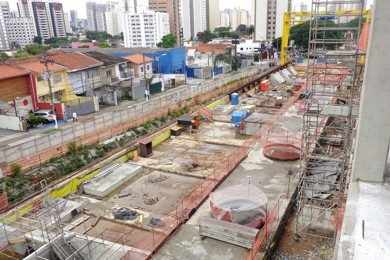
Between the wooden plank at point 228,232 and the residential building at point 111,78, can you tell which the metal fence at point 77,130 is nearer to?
the residential building at point 111,78

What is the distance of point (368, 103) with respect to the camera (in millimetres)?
8039

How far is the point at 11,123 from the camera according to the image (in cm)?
2339

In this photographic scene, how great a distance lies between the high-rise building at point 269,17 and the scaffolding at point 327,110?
7783 cm

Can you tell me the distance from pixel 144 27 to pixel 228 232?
83.2 m

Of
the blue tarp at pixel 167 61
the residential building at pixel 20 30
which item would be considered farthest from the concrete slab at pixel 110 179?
the residential building at pixel 20 30

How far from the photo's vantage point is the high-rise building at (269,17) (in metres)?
84.8

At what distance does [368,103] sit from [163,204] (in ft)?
27.2

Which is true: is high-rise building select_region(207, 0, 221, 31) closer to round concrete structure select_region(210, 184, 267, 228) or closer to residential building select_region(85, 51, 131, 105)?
residential building select_region(85, 51, 131, 105)

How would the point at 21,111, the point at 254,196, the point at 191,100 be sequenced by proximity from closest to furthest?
the point at 254,196
the point at 21,111
the point at 191,100

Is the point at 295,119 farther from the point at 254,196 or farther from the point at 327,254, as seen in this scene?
the point at 327,254

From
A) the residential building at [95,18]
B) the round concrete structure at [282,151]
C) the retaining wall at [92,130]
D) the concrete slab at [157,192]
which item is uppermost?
the residential building at [95,18]

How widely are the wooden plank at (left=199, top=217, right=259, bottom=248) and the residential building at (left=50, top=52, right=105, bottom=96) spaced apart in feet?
77.9

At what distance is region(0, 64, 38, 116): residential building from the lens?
2500 centimetres

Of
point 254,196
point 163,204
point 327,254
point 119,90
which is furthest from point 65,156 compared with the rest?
point 119,90
